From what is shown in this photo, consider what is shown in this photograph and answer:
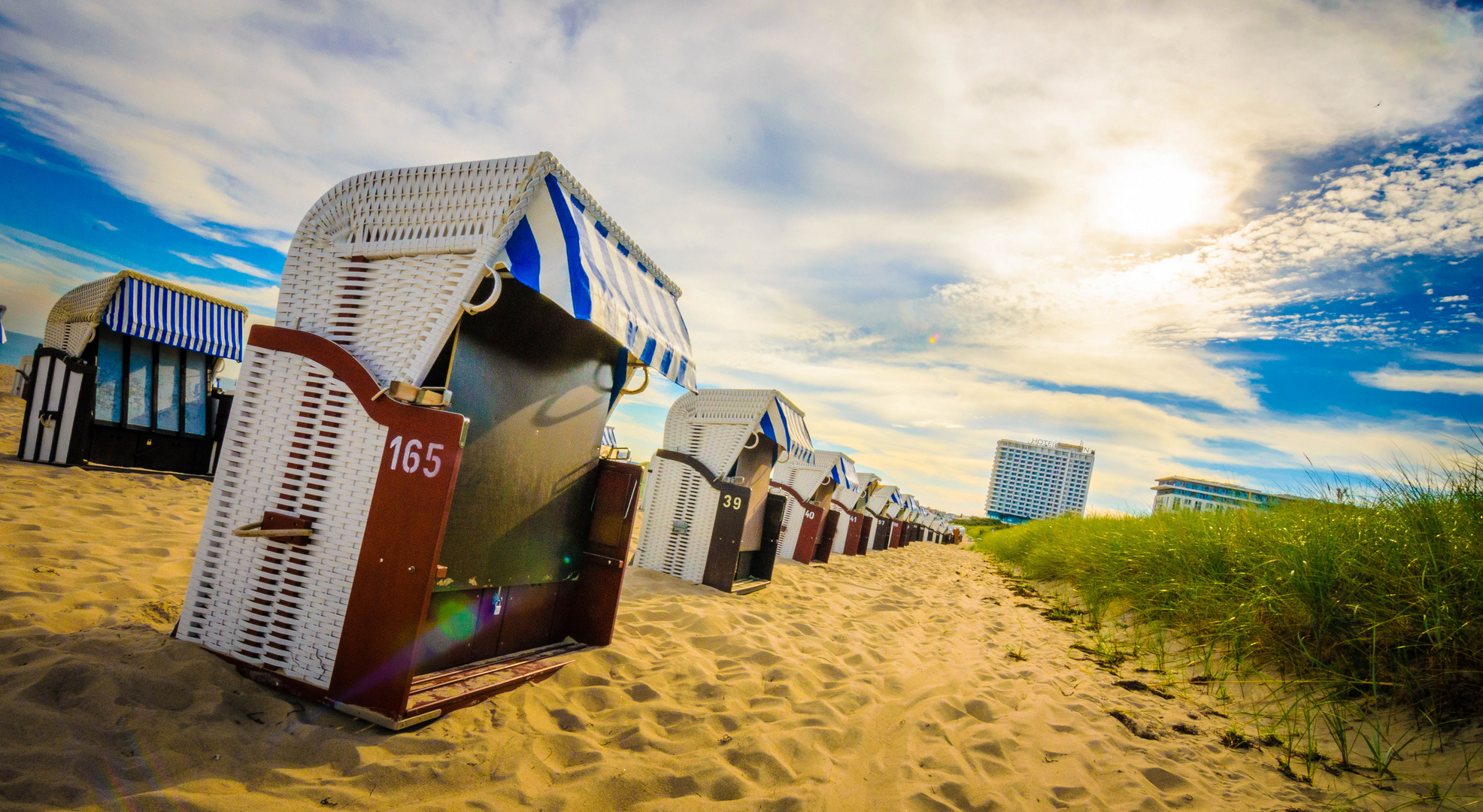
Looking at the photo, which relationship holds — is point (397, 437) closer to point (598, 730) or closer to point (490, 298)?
point (490, 298)

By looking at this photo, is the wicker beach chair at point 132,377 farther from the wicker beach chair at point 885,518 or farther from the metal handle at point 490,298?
the wicker beach chair at point 885,518

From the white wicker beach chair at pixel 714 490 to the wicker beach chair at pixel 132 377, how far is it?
263 inches

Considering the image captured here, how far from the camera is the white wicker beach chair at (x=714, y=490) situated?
6.58 m

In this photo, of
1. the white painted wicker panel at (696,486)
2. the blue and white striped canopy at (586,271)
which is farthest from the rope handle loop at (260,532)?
the white painted wicker panel at (696,486)

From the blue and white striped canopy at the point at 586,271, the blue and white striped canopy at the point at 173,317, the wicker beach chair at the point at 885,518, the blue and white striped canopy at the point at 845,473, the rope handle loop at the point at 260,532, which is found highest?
the blue and white striped canopy at the point at 586,271

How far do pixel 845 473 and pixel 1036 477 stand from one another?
407 ft

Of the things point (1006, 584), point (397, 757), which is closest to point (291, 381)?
point (397, 757)

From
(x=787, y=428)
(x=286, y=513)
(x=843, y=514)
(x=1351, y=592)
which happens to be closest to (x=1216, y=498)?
(x=1351, y=592)

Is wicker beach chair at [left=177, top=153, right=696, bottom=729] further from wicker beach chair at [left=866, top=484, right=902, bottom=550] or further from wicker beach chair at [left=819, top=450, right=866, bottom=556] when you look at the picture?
wicker beach chair at [left=866, top=484, right=902, bottom=550]

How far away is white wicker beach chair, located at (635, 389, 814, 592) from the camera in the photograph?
21.6 ft

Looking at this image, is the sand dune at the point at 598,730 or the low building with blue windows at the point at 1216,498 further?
the low building with blue windows at the point at 1216,498

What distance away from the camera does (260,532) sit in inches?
85.7

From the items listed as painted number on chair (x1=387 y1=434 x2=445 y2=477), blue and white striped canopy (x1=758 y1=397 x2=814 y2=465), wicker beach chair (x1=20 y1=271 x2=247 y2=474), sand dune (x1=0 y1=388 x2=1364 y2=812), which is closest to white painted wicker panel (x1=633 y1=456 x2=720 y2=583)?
blue and white striped canopy (x1=758 y1=397 x2=814 y2=465)

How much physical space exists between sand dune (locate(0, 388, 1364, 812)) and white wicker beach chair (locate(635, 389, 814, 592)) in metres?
2.15
